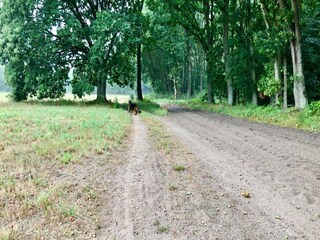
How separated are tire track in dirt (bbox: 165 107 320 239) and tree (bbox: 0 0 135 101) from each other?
49.4ft

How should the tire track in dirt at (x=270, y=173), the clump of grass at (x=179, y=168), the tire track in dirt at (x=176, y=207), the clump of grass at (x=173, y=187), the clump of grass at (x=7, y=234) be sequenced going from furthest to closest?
the clump of grass at (x=179, y=168), the clump of grass at (x=173, y=187), the tire track in dirt at (x=270, y=173), the tire track in dirt at (x=176, y=207), the clump of grass at (x=7, y=234)

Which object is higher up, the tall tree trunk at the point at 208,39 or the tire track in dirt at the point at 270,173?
the tall tree trunk at the point at 208,39

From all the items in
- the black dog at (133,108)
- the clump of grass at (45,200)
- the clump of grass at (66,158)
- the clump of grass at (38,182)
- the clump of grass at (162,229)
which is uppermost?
the black dog at (133,108)

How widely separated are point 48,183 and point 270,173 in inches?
178

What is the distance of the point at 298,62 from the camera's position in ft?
59.5

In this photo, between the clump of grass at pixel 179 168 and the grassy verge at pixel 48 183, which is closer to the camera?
the grassy verge at pixel 48 183

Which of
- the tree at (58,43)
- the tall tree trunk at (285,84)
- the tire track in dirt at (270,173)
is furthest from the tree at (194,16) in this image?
the tire track in dirt at (270,173)

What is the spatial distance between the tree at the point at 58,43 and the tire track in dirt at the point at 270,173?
15057mm

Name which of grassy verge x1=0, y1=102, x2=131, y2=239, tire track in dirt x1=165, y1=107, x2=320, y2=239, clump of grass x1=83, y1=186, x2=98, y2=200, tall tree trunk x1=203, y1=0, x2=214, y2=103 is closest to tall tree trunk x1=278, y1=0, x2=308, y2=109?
tire track in dirt x1=165, y1=107, x2=320, y2=239

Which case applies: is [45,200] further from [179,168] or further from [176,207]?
[179,168]

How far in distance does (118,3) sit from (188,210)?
2674 cm

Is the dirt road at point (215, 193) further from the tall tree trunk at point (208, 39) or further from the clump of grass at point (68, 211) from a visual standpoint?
the tall tree trunk at point (208, 39)

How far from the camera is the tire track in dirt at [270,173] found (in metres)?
4.75

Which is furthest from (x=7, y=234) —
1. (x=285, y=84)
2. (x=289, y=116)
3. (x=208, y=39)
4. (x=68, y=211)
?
(x=208, y=39)
